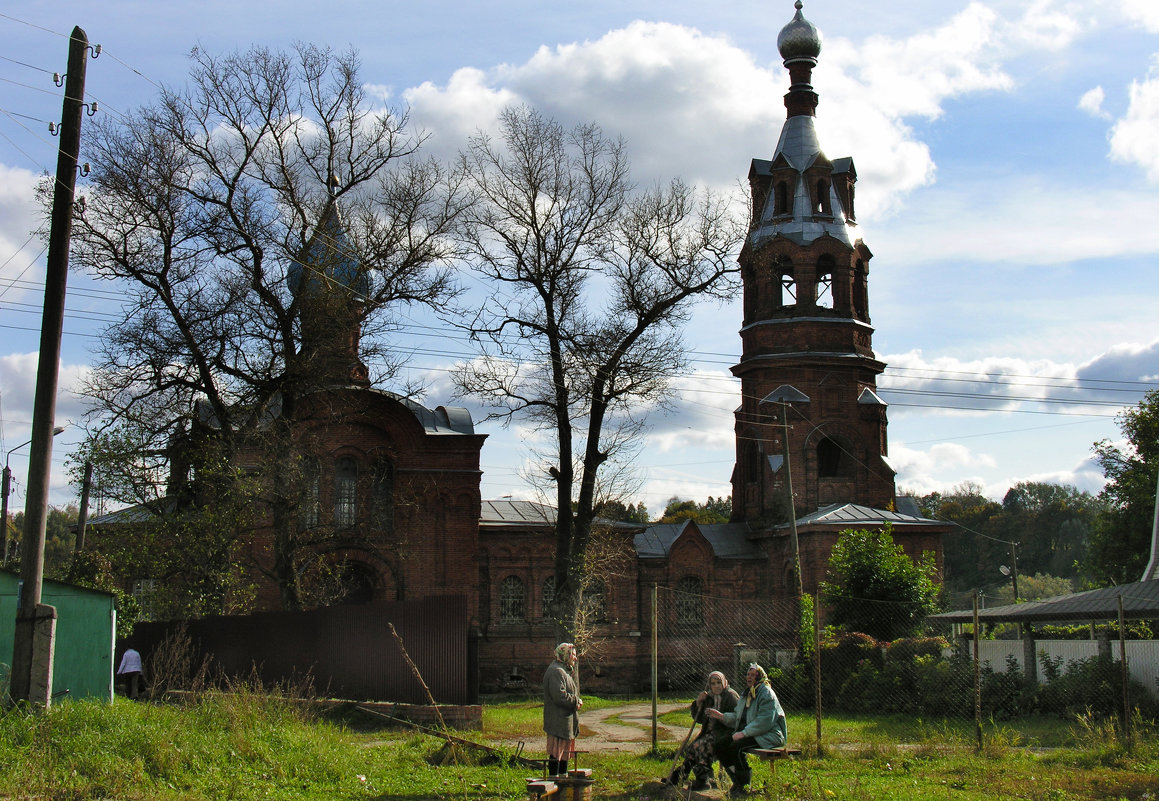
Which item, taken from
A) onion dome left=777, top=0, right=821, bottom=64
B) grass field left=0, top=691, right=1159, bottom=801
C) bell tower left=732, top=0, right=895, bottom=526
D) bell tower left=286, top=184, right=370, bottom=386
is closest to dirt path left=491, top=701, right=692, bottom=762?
grass field left=0, top=691, right=1159, bottom=801

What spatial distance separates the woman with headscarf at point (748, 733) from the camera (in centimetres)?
1027

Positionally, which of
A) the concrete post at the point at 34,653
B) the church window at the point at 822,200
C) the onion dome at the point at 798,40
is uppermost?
the onion dome at the point at 798,40

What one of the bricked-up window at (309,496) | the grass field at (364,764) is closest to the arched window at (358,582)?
the bricked-up window at (309,496)

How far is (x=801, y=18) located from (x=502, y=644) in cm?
2186

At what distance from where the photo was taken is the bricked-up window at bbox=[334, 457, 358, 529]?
28203 millimetres

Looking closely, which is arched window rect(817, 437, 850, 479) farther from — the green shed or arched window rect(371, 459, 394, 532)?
the green shed

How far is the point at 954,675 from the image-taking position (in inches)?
754

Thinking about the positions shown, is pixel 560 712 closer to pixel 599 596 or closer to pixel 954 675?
pixel 954 675

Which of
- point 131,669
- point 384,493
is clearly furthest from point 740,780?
point 384,493

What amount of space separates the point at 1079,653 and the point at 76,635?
15574mm

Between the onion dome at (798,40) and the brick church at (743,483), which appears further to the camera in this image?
the onion dome at (798,40)

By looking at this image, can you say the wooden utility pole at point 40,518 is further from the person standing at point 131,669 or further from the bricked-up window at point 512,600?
the bricked-up window at point 512,600

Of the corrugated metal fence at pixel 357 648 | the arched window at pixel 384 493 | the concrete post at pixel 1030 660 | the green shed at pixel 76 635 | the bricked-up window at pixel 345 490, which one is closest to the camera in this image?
the green shed at pixel 76 635

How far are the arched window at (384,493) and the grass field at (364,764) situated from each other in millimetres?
13306
